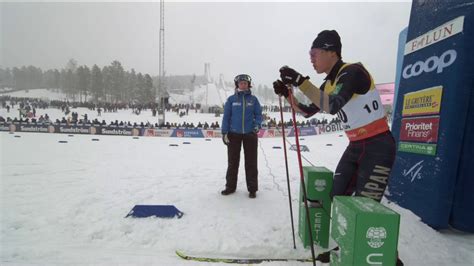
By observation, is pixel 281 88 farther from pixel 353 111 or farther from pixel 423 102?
pixel 423 102

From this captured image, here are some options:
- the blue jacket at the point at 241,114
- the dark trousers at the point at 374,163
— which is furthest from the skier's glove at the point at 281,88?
the blue jacket at the point at 241,114

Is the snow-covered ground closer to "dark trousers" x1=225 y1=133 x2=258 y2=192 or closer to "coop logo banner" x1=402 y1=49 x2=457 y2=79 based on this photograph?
"dark trousers" x1=225 y1=133 x2=258 y2=192

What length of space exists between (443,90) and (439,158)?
2.85ft

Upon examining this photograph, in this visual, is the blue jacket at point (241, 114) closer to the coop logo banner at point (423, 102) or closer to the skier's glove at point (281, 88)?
the skier's glove at point (281, 88)

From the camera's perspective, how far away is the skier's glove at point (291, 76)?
7.44ft

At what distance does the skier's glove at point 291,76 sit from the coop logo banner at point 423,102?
227 cm

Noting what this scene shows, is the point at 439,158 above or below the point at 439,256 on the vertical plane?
above

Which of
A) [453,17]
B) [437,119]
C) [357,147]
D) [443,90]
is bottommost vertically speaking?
[357,147]

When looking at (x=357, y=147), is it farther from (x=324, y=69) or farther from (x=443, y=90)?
(x=443, y=90)

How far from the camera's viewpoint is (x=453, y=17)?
3203 mm

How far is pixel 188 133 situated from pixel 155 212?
18.7m

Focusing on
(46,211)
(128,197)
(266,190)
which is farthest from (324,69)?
(46,211)

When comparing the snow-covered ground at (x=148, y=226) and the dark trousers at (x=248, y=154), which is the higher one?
the dark trousers at (x=248, y=154)

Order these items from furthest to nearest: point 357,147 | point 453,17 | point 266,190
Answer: point 266,190
point 453,17
point 357,147
